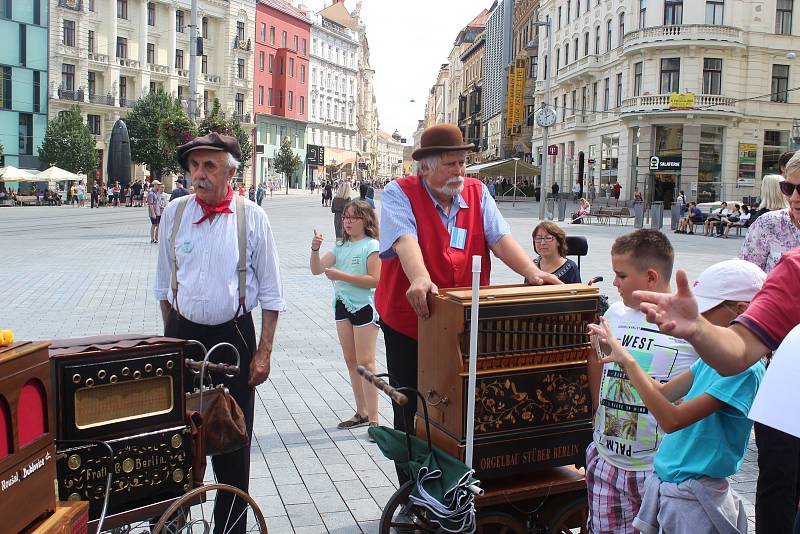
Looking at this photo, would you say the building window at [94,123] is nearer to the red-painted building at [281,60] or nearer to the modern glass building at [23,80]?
the modern glass building at [23,80]

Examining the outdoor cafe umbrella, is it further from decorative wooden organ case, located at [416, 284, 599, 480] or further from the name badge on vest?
decorative wooden organ case, located at [416, 284, 599, 480]

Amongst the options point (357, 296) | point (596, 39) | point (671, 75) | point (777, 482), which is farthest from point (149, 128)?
point (777, 482)

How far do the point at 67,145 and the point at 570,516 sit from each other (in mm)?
55268

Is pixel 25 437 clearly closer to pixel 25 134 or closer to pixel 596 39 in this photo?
pixel 596 39

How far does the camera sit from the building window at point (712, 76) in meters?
43.5

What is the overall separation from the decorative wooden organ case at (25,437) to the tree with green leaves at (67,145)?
182 feet

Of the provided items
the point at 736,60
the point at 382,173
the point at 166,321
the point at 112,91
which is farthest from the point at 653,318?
the point at 382,173

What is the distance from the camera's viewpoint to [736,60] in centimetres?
4356

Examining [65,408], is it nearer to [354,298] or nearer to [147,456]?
[147,456]

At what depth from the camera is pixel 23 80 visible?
5622 centimetres

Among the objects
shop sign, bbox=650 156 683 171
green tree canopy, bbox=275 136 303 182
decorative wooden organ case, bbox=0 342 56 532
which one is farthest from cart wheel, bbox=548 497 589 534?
green tree canopy, bbox=275 136 303 182

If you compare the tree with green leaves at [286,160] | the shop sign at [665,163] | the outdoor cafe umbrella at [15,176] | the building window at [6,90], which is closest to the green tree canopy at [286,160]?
the tree with green leaves at [286,160]

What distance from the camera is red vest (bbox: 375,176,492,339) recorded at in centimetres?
391

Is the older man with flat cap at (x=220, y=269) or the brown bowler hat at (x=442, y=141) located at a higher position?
the brown bowler hat at (x=442, y=141)
